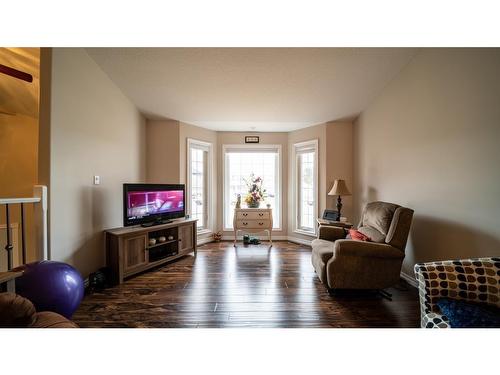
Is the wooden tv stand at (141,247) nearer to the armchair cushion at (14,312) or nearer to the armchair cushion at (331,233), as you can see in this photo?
the armchair cushion at (14,312)

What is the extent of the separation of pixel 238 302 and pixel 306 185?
290 cm

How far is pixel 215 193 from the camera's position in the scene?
4480 mm

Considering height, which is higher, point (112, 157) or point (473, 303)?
point (112, 157)

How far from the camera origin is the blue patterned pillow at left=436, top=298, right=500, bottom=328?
96 cm

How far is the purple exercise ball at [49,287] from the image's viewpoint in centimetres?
135

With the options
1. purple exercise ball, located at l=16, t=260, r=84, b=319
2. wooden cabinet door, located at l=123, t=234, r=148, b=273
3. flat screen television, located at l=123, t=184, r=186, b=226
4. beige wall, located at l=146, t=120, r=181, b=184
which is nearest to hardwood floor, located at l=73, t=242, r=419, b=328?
wooden cabinet door, located at l=123, t=234, r=148, b=273

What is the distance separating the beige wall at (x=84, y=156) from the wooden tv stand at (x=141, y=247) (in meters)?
0.25

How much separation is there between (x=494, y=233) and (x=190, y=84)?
344 centimetres

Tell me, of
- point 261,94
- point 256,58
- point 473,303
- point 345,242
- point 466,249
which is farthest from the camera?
point 261,94

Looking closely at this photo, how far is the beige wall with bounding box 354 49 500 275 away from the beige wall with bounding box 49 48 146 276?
3.78m
